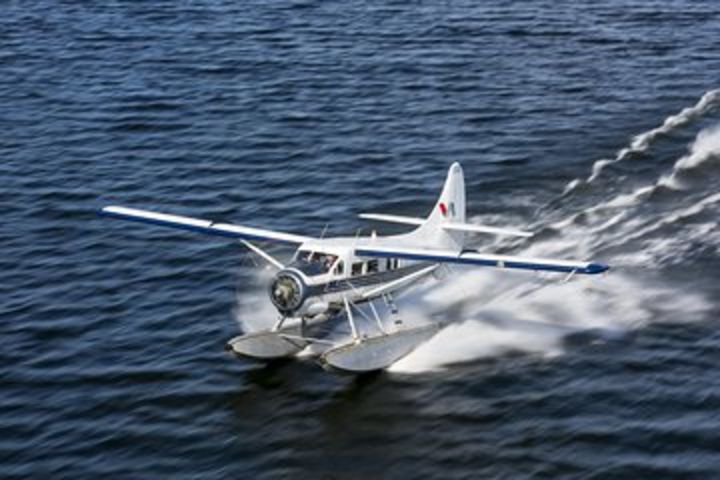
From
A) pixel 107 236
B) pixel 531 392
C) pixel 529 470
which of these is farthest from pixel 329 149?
pixel 529 470

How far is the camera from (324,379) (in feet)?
117

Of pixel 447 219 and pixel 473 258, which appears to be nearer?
pixel 473 258

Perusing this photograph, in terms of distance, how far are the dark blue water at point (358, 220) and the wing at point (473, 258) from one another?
2948 millimetres

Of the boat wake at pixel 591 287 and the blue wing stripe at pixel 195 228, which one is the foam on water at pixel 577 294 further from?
the blue wing stripe at pixel 195 228

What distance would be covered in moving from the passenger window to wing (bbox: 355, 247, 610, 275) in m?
0.73

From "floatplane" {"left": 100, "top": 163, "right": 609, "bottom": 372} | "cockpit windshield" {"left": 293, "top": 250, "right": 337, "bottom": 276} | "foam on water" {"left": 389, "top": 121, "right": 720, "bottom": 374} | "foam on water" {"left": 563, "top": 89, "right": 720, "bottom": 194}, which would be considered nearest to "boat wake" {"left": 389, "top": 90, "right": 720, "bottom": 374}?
"foam on water" {"left": 389, "top": 121, "right": 720, "bottom": 374}

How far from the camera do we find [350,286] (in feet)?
118

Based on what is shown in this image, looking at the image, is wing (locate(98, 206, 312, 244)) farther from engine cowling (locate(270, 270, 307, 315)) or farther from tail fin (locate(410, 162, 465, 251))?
tail fin (locate(410, 162, 465, 251))

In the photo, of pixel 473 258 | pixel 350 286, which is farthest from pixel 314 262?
pixel 473 258

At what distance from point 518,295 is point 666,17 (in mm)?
40904

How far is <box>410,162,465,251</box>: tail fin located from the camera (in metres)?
40.4

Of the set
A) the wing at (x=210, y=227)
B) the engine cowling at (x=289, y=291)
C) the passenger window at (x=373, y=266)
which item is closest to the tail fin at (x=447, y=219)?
the passenger window at (x=373, y=266)

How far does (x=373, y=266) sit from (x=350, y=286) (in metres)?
1.37

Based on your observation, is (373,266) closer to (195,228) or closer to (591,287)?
(195,228)
